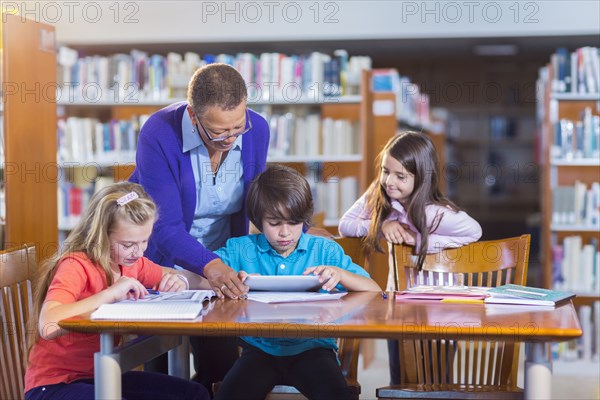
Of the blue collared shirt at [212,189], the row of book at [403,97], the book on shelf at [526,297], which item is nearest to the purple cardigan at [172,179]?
the blue collared shirt at [212,189]

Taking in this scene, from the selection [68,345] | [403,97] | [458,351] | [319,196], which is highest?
[403,97]

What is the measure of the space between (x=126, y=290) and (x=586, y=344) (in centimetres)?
347

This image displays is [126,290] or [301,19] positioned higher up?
[301,19]

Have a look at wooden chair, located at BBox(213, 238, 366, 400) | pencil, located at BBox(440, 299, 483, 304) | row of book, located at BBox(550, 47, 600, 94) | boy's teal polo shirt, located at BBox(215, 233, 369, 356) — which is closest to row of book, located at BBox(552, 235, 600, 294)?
row of book, located at BBox(550, 47, 600, 94)

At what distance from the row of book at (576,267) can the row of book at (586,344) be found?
0.39 feet

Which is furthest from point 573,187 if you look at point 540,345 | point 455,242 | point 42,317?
point 42,317

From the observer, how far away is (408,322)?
1.83 m

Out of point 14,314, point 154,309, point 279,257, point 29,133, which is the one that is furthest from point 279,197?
point 29,133

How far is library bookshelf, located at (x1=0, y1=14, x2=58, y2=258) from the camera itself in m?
3.47

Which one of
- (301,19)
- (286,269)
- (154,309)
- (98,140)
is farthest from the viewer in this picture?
(301,19)

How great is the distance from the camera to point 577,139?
16.0ft

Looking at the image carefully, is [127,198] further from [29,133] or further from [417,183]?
[29,133]

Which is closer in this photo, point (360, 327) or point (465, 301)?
point (360, 327)

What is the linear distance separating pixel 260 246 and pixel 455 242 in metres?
0.80
